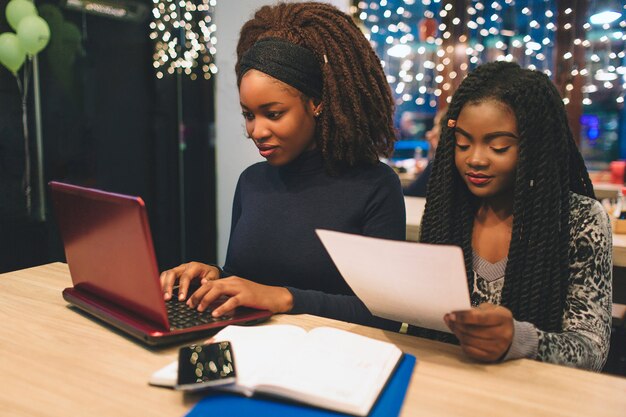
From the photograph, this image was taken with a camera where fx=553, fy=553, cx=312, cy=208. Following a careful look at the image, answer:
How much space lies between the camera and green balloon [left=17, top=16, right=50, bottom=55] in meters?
2.53

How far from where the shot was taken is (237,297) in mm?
985

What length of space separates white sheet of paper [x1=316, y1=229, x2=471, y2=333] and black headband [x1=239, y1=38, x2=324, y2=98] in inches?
20.3

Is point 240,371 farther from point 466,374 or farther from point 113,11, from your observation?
point 113,11

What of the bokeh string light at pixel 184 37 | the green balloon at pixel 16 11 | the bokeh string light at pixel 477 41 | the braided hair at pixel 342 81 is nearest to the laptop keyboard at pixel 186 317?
the braided hair at pixel 342 81

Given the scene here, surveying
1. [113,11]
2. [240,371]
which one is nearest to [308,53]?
[240,371]

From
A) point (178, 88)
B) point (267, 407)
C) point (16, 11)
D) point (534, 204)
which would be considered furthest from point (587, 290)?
point (178, 88)

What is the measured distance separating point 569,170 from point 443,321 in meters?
0.53

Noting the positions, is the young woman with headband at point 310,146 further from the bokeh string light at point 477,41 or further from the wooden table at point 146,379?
the bokeh string light at point 477,41

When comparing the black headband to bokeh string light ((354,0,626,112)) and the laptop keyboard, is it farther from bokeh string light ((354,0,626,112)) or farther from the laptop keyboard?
bokeh string light ((354,0,626,112))

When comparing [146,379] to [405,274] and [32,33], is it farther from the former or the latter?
[32,33]

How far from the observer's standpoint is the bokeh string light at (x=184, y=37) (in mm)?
3381

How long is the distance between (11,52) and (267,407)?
8.04 ft

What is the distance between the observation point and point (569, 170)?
117 cm

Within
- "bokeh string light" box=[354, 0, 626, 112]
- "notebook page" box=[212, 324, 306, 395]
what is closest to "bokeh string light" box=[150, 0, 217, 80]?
"bokeh string light" box=[354, 0, 626, 112]
